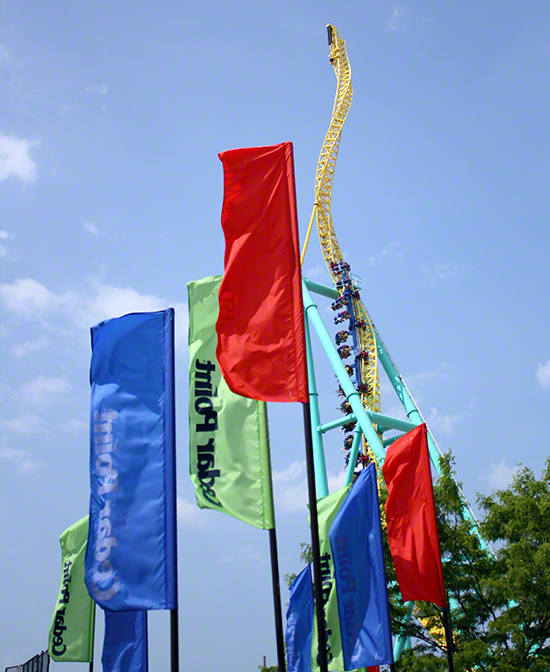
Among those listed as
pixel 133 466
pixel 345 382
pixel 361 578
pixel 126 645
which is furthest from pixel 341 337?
pixel 133 466

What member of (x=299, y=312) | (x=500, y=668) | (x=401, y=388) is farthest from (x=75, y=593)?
(x=401, y=388)

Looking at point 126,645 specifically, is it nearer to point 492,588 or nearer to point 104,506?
point 104,506

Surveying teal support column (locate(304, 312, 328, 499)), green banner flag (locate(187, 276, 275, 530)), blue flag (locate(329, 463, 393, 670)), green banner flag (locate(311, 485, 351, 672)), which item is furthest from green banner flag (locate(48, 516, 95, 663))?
teal support column (locate(304, 312, 328, 499))

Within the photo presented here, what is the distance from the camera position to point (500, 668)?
13383 mm

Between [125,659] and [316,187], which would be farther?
[316,187]

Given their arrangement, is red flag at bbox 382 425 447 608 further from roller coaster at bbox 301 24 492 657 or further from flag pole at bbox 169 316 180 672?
roller coaster at bbox 301 24 492 657

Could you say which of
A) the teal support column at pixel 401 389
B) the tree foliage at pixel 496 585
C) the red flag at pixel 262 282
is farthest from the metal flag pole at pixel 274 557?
the teal support column at pixel 401 389

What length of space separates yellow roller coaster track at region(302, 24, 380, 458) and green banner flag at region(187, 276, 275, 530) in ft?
79.9

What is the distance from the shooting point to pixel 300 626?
12719mm

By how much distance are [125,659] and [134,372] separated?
595 cm

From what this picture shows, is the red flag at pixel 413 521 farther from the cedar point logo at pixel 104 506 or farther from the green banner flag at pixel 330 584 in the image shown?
the cedar point logo at pixel 104 506

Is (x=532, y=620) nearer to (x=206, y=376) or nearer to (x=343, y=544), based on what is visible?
(x=343, y=544)

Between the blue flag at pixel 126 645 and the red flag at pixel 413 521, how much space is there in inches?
191

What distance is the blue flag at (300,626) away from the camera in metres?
12.6
